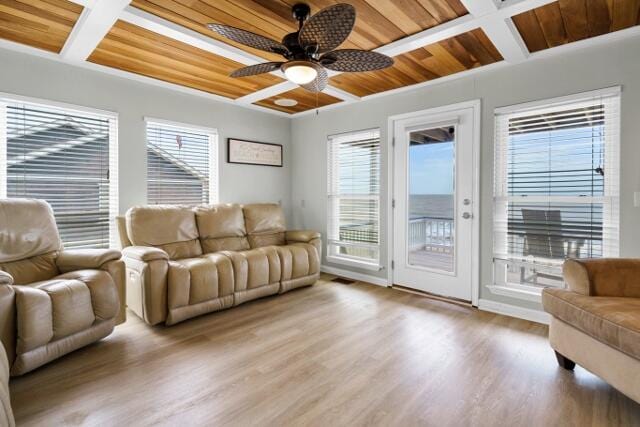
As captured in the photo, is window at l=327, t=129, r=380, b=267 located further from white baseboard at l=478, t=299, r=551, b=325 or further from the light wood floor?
the light wood floor

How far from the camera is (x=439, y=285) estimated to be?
3600 millimetres

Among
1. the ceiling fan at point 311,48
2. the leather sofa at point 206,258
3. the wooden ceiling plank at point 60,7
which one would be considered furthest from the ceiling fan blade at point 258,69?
the leather sofa at point 206,258

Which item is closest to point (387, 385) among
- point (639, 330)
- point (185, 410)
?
point (185, 410)

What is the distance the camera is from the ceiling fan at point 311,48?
181 cm

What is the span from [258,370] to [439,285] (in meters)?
2.27

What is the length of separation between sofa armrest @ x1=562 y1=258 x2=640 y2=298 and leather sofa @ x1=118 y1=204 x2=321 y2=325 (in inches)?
99.7

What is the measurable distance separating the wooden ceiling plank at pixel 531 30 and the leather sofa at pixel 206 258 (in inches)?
110

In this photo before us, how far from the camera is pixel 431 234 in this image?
12.1 ft

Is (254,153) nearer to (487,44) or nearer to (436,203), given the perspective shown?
(436,203)

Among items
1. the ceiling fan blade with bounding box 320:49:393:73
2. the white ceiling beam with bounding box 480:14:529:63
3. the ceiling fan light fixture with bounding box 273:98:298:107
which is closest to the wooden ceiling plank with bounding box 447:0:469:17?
the white ceiling beam with bounding box 480:14:529:63

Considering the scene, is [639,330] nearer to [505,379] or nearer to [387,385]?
[505,379]

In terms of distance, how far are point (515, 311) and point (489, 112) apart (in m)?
1.88

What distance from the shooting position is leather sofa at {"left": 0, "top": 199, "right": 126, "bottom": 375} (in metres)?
1.93

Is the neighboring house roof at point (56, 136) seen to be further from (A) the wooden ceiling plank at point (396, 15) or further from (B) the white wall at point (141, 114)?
(A) the wooden ceiling plank at point (396, 15)
